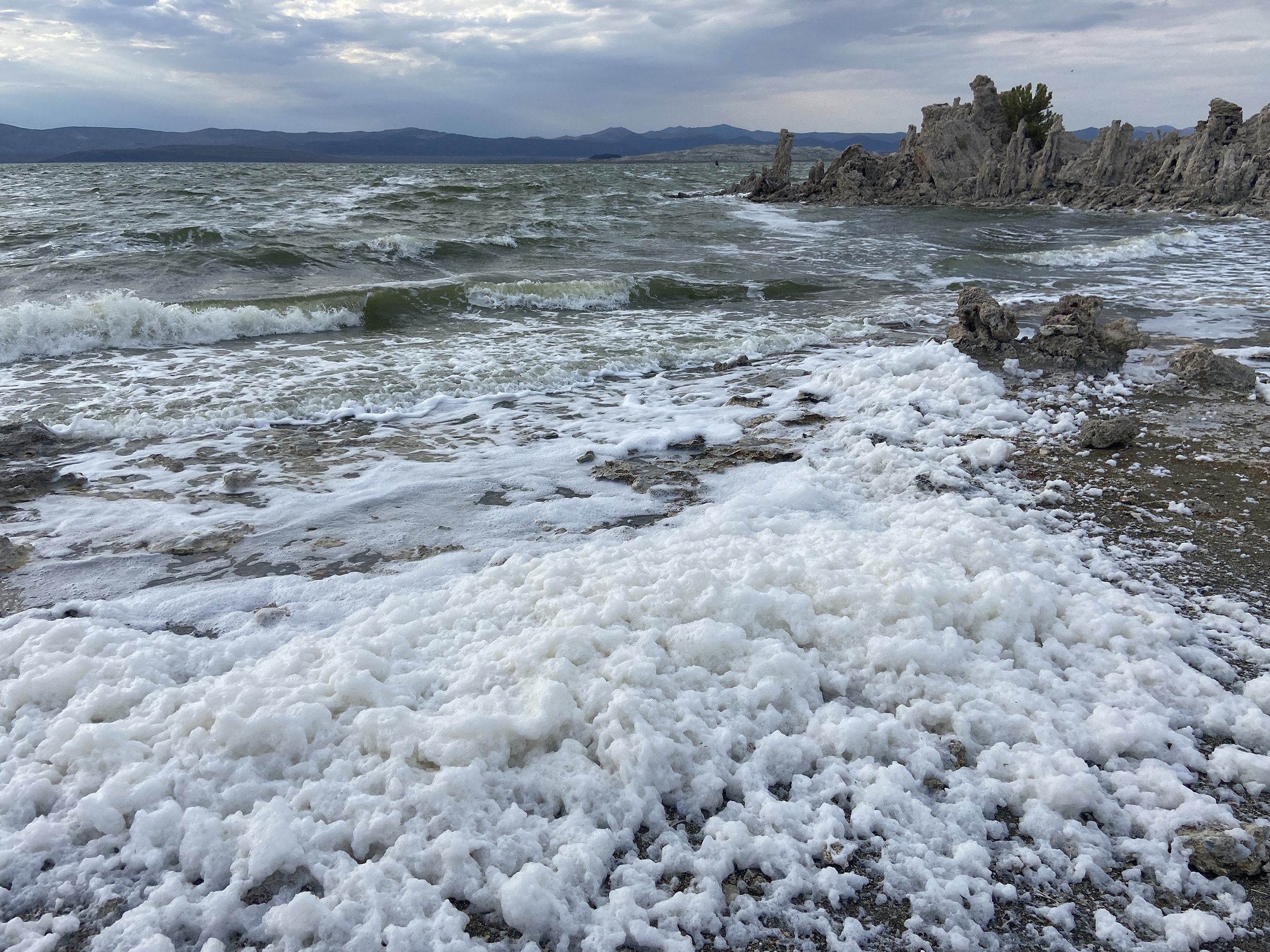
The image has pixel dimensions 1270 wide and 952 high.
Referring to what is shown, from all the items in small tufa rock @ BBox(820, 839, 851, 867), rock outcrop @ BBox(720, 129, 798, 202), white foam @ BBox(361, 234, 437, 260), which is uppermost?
rock outcrop @ BBox(720, 129, 798, 202)

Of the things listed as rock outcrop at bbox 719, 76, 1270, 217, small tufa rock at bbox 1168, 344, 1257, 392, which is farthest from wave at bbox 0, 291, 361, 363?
rock outcrop at bbox 719, 76, 1270, 217

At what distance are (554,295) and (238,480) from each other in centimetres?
878

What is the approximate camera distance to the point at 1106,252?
19062 mm

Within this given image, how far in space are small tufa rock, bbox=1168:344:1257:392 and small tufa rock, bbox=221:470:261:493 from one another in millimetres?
8511

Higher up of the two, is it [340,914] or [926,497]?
[926,497]

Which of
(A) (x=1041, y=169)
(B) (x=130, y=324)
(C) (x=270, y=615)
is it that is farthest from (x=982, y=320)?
(A) (x=1041, y=169)

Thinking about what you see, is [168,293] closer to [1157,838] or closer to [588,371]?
[588,371]

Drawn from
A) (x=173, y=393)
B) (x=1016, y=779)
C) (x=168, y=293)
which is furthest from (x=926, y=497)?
(x=168, y=293)

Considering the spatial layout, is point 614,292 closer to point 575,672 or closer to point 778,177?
Answer: point 575,672

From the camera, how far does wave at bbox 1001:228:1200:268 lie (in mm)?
18078

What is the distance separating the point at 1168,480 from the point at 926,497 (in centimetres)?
179

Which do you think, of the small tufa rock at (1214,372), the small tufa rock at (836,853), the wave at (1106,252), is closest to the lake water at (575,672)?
the small tufa rock at (836,853)

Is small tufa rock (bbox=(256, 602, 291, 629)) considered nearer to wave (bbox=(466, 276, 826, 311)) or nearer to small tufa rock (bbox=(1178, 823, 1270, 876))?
small tufa rock (bbox=(1178, 823, 1270, 876))

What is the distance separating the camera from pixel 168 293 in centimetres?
1331
